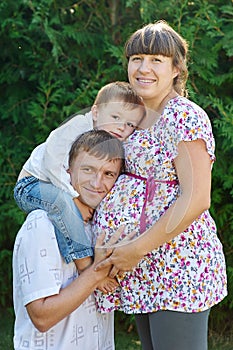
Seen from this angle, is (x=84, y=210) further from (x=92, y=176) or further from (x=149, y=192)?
(x=149, y=192)

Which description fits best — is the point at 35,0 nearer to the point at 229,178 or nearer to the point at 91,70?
the point at 91,70

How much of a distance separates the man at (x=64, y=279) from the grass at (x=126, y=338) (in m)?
2.09

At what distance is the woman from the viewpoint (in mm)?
2439

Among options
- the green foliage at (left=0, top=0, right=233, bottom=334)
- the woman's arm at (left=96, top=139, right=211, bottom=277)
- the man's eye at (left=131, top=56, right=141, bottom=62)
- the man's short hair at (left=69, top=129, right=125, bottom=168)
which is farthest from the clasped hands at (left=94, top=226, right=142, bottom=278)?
the green foliage at (left=0, top=0, right=233, bottom=334)

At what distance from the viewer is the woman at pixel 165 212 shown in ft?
8.00

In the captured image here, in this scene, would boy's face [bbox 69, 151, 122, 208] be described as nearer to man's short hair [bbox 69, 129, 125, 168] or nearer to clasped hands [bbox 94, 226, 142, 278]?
man's short hair [bbox 69, 129, 125, 168]

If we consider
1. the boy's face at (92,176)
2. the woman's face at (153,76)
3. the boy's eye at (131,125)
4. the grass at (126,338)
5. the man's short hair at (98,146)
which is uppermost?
the woman's face at (153,76)

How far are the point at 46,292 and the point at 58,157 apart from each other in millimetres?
511

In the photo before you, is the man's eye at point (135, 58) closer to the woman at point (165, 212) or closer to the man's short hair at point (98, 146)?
the woman at point (165, 212)

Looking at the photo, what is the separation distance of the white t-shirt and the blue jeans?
1.1 inches

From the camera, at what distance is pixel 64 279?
2586 millimetres

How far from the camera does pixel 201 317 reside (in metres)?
2.55

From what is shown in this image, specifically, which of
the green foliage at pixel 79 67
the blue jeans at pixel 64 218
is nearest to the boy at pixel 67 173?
the blue jeans at pixel 64 218

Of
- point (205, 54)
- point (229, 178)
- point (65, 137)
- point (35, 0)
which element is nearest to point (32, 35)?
point (35, 0)
